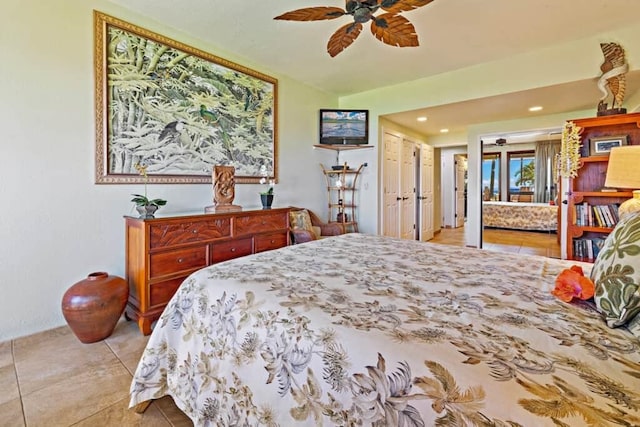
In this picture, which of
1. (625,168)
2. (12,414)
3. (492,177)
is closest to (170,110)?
(12,414)

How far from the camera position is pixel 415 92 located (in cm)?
430

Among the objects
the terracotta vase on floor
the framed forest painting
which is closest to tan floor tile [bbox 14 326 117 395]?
the terracotta vase on floor

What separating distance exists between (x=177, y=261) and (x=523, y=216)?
823 cm

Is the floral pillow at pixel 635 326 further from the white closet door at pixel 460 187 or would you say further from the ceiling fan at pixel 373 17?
the white closet door at pixel 460 187

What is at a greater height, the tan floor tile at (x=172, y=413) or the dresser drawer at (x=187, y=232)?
the dresser drawer at (x=187, y=232)

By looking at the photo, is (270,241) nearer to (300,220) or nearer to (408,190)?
(300,220)

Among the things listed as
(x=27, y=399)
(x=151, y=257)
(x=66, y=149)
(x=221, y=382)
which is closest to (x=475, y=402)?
(x=221, y=382)

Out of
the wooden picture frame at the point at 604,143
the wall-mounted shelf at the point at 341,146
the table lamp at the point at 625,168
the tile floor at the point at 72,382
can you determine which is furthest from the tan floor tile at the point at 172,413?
the wooden picture frame at the point at 604,143

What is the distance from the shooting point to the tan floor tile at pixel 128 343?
2.00m

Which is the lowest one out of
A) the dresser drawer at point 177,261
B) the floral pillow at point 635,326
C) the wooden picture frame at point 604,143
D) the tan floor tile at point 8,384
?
the tan floor tile at point 8,384

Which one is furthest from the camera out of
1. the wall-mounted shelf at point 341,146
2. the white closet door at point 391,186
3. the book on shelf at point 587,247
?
the white closet door at point 391,186

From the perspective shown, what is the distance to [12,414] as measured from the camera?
150cm

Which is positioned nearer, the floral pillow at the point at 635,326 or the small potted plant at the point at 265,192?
the floral pillow at the point at 635,326

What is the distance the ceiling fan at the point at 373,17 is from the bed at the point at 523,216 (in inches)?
281
